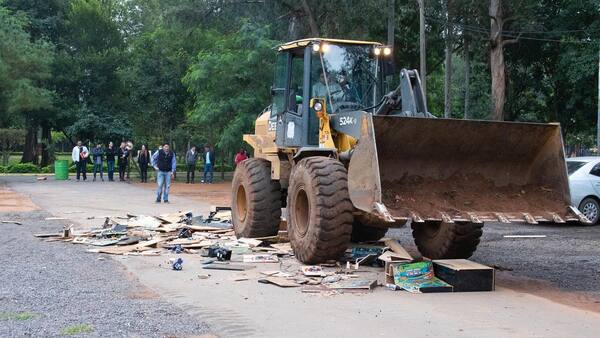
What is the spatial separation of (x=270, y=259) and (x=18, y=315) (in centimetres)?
442

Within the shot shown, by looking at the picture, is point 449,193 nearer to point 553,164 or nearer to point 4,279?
point 553,164

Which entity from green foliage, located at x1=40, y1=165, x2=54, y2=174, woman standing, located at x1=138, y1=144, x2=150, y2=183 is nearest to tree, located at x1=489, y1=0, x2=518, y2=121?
woman standing, located at x1=138, y1=144, x2=150, y2=183

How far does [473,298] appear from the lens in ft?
28.3

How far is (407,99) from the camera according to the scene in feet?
36.3

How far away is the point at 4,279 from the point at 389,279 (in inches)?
186

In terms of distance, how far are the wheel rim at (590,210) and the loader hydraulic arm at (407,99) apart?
25.0 feet

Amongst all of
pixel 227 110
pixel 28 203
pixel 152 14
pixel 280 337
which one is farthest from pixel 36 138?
pixel 280 337

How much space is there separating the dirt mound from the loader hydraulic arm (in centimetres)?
125

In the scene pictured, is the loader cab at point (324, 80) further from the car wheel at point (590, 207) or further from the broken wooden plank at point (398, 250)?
the car wheel at point (590, 207)

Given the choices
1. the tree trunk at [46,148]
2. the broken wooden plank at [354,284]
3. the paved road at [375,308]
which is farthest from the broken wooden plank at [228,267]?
the tree trunk at [46,148]

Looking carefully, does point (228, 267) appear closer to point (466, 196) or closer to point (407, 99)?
point (466, 196)

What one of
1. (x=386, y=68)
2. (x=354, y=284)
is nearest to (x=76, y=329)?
(x=354, y=284)

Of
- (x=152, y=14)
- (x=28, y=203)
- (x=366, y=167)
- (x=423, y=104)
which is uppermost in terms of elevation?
(x=152, y=14)

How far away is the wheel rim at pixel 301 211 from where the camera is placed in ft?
35.4
